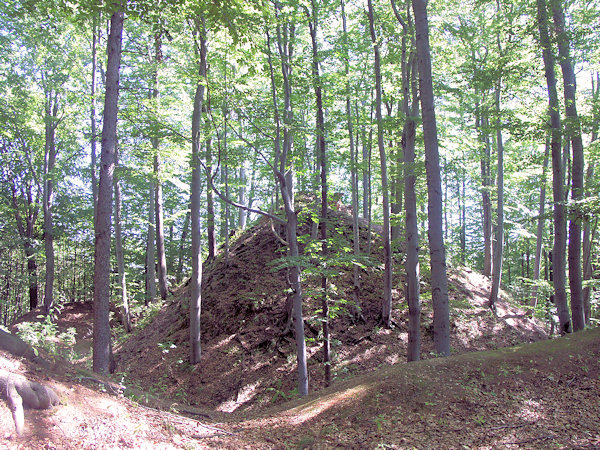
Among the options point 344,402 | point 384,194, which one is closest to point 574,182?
point 384,194

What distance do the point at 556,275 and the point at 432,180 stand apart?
15.3 feet

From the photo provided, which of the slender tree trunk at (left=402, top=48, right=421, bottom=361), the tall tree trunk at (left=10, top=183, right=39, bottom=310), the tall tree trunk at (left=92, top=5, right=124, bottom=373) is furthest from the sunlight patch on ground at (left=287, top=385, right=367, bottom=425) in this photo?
the tall tree trunk at (left=10, top=183, right=39, bottom=310)

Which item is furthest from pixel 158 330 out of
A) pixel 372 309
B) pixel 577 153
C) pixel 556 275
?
pixel 577 153

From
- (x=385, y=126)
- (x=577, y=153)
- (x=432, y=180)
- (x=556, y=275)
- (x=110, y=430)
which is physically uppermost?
(x=385, y=126)

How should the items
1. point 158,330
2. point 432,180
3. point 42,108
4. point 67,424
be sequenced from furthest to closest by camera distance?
point 42,108 → point 158,330 → point 432,180 → point 67,424

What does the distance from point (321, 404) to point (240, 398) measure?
5.26 meters

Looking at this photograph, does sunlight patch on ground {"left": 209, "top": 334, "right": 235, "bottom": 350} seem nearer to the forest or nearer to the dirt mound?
the dirt mound

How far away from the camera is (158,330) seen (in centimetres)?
1405

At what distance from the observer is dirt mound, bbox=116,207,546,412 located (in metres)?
10.3

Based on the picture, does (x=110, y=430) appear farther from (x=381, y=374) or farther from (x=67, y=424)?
(x=381, y=374)

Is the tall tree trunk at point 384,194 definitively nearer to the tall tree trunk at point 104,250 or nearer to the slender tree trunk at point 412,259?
the slender tree trunk at point 412,259

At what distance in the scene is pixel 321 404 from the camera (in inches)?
214

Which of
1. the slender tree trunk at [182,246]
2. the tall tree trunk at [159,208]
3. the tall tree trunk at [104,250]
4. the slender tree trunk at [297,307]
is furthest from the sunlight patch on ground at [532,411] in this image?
the slender tree trunk at [182,246]

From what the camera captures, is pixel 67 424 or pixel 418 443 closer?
pixel 67 424
